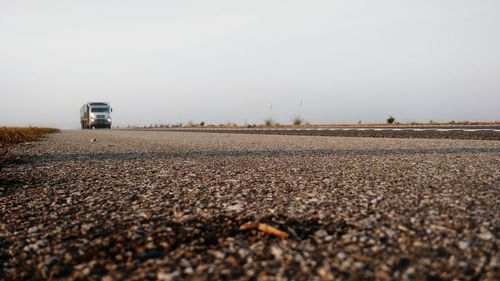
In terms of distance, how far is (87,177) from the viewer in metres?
4.53

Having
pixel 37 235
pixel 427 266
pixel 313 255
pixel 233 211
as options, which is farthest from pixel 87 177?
pixel 427 266

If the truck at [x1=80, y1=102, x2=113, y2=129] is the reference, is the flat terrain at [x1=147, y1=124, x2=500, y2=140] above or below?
below

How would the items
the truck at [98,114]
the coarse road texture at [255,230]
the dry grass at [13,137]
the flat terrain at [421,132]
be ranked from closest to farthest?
the coarse road texture at [255,230] < the flat terrain at [421,132] < the dry grass at [13,137] < the truck at [98,114]

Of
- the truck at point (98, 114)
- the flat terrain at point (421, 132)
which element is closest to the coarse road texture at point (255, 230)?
the flat terrain at point (421, 132)

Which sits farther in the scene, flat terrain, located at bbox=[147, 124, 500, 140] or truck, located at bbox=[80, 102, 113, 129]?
truck, located at bbox=[80, 102, 113, 129]

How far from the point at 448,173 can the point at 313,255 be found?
2.85 m

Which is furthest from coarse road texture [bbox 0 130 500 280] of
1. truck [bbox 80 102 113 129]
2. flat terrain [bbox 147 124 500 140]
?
truck [bbox 80 102 113 129]

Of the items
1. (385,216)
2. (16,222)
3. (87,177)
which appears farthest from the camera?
(87,177)

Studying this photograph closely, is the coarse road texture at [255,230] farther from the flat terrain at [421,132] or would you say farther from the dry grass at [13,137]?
the flat terrain at [421,132]

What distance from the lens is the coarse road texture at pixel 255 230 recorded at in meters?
1.78

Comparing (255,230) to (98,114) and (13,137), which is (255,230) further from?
Result: (98,114)

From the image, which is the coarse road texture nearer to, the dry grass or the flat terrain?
the dry grass

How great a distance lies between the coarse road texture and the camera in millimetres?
1784

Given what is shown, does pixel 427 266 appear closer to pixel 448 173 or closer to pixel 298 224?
pixel 298 224
